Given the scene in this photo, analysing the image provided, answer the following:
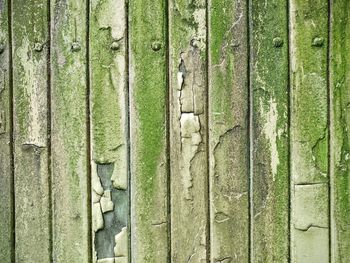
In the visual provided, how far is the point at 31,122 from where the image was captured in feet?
7.28

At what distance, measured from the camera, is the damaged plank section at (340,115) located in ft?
7.12

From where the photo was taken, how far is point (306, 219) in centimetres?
219

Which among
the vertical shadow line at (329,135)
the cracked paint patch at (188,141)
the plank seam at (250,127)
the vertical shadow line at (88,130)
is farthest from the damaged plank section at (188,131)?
the vertical shadow line at (329,135)

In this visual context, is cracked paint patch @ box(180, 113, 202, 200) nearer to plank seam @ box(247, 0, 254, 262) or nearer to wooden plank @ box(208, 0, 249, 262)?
wooden plank @ box(208, 0, 249, 262)

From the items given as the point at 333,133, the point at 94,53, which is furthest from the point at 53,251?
the point at 333,133

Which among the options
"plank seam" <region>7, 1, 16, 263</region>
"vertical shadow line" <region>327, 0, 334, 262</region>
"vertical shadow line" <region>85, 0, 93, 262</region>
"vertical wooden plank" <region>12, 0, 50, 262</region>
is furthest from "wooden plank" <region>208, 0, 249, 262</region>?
"plank seam" <region>7, 1, 16, 263</region>

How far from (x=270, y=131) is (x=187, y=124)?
0.32 m

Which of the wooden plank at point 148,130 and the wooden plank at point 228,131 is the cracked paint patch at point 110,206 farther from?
the wooden plank at point 228,131

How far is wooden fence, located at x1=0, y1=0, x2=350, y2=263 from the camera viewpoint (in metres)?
2.18

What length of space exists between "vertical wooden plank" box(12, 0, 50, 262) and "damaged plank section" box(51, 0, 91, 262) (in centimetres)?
4

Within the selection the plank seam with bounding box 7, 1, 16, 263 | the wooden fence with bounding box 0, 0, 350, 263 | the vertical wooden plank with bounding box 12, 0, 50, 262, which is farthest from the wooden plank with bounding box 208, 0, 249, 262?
the plank seam with bounding box 7, 1, 16, 263

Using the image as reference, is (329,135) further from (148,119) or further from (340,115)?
(148,119)

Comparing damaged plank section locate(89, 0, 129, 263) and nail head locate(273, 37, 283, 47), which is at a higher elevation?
nail head locate(273, 37, 283, 47)

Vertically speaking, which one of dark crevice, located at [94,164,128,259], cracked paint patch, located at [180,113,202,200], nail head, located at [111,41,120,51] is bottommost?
dark crevice, located at [94,164,128,259]
